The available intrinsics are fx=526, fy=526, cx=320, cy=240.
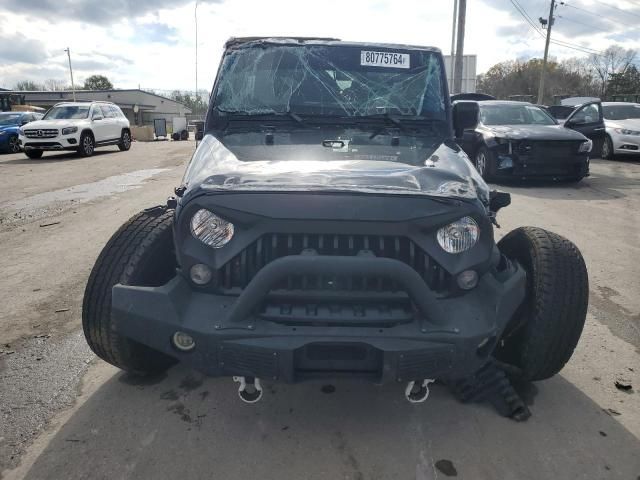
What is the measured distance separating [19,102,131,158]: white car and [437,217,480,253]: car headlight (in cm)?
1601

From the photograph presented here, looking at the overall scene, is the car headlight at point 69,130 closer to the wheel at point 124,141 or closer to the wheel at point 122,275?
the wheel at point 124,141

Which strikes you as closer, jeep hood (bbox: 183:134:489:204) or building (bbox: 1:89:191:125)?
jeep hood (bbox: 183:134:489:204)

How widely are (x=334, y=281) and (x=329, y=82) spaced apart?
5.92ft

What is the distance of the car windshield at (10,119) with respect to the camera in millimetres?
18359

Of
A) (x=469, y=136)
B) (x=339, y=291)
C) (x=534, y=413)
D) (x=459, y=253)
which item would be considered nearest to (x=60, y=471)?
(x=339, y=291)

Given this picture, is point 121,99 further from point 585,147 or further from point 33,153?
point 585,147

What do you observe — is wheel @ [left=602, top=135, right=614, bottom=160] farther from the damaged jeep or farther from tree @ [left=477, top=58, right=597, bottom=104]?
tree @ [left=477, top=58, right=597, bottom=104]

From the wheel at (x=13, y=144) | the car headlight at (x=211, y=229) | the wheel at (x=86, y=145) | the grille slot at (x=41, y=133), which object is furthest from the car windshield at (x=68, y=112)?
the car headlight at (x=211, y=229)

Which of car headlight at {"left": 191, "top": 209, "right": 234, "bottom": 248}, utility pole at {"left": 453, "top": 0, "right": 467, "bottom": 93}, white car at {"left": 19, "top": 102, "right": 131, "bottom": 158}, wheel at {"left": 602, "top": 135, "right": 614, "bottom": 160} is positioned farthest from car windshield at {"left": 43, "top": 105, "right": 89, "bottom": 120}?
car headlight at {"left": 191, "top": 209, "right": 234, "bottom": 248}

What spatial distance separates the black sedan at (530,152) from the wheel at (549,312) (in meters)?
6.74

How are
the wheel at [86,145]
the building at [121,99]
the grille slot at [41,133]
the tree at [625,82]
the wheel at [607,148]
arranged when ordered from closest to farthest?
the wheel at [607,148], the grille slot at [41,133], the wheel at [86,145], the tree at [625,82], the building at [121,99]

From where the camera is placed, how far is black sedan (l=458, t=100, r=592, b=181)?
9.30 m

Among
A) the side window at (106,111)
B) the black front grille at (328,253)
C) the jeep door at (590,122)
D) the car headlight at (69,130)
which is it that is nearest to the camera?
the black front grille at (328,253)

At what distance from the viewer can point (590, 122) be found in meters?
12.1
